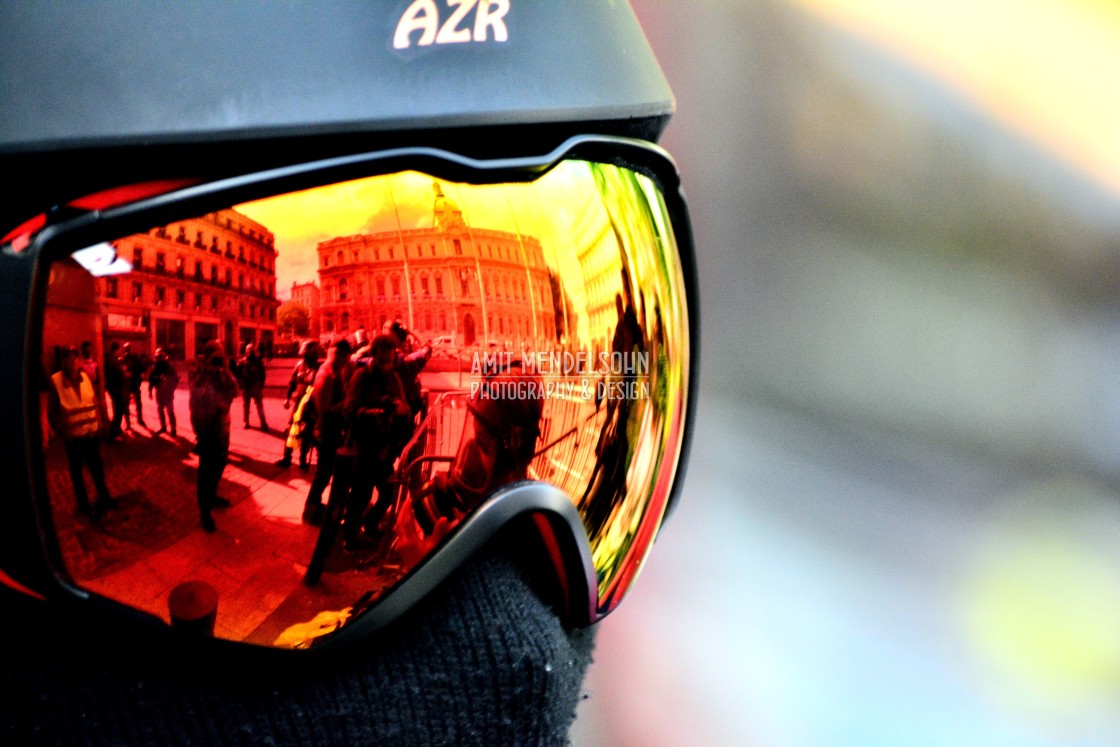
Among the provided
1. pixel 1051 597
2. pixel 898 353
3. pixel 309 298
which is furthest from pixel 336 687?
pixel 1051 597

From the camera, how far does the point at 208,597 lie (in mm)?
466

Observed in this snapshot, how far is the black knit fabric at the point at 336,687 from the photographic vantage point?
444 mm

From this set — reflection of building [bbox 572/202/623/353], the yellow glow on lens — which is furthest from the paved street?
the yellow glow on lens

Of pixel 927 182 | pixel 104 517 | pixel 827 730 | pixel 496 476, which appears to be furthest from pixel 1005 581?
pixel 104 517

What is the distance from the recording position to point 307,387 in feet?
1.46

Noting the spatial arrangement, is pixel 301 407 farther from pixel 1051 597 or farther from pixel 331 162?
pixel 1051 597

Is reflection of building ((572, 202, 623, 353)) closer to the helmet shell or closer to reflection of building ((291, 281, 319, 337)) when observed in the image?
the helmet shell

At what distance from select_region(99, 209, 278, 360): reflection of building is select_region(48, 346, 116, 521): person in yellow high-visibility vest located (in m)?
0.03

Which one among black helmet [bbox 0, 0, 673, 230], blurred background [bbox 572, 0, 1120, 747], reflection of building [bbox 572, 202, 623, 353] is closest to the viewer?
black helmet [bbox 0, 0, 673, 230]

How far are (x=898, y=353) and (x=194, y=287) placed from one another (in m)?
0.87

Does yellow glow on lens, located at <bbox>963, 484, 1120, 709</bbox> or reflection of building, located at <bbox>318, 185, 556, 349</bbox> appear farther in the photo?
yellow glow on lens, located at <bbox>963, 484, 1120, 709</bbox>

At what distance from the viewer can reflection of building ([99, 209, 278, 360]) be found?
424 mm

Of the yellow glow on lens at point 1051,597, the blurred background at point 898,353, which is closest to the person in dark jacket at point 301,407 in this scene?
the blurred background at point 898,353

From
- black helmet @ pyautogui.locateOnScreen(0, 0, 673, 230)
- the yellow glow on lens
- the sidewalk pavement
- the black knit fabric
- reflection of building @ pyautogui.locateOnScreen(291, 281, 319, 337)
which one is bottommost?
the yellow glow on lens
